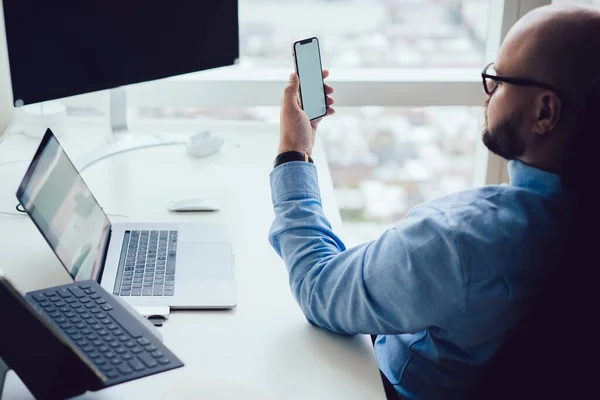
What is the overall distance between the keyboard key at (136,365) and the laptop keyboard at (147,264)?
0.77 ft

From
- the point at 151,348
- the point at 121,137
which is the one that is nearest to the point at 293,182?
the point at 151,348

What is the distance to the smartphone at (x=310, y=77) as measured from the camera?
152 centimetres

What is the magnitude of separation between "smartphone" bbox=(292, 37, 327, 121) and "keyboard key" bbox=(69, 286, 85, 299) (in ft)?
2.05

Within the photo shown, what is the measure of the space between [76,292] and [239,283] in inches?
10.9

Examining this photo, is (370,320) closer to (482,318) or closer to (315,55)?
(482,318)

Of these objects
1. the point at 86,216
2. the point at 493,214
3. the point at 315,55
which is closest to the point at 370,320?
the point at 493,214

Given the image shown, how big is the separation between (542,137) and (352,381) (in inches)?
16.6

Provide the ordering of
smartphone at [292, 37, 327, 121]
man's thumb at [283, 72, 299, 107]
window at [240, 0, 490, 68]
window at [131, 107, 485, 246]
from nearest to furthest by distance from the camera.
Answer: man's thumb at [283, 72, 299, 107] → smartphone at [292, 37, 327, 121] → window at [240, 0, 490, 68] → window at [131, 107, 485, 246]

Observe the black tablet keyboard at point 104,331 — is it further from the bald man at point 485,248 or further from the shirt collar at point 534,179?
the shirt collar at point 534,179

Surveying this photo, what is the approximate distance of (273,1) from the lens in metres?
2.09

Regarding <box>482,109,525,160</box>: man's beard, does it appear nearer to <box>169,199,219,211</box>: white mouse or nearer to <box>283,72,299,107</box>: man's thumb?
<box>283,72,299,107</box>: man's thumb

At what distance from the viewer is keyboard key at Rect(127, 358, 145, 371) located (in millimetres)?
938

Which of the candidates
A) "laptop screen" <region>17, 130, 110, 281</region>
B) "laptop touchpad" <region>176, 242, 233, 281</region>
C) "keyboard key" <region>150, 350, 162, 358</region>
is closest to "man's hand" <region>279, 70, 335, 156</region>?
"laptop touchpad" <region>176, 242, 233, 281</region>

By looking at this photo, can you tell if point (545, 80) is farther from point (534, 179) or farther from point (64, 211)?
point (64, 211)
